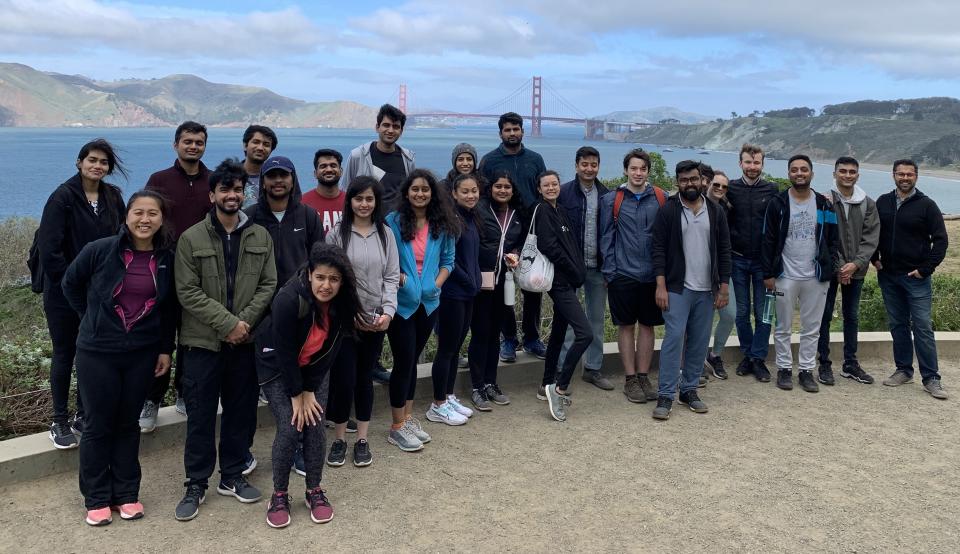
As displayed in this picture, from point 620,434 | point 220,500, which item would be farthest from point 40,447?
point 620,434

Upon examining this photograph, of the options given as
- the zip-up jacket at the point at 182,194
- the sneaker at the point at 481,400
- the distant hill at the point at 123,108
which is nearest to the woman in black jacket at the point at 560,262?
the sneaker at the point at 481,400

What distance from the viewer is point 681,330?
5.02 m

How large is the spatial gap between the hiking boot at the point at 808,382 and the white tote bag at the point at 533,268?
2.15 m

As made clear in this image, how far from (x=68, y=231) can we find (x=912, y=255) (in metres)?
5.48

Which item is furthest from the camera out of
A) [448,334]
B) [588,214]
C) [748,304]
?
[748,304]

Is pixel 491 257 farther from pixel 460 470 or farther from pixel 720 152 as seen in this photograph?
pixel 720 152

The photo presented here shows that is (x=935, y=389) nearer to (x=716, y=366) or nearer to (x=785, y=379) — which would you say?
(x=785, y=379)

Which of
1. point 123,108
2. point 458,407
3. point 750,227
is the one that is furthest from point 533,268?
point 123,108

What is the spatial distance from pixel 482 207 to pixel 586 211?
31.9 inches

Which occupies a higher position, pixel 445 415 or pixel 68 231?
pixel 68 231

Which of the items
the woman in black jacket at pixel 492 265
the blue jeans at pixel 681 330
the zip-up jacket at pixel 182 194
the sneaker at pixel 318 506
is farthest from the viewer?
the blue jeans at pixel 681 330

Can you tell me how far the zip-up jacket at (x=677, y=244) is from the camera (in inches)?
193

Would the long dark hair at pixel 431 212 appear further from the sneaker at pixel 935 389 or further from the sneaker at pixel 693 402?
Result: the sneaker at pixel 935 389

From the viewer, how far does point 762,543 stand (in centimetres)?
344
